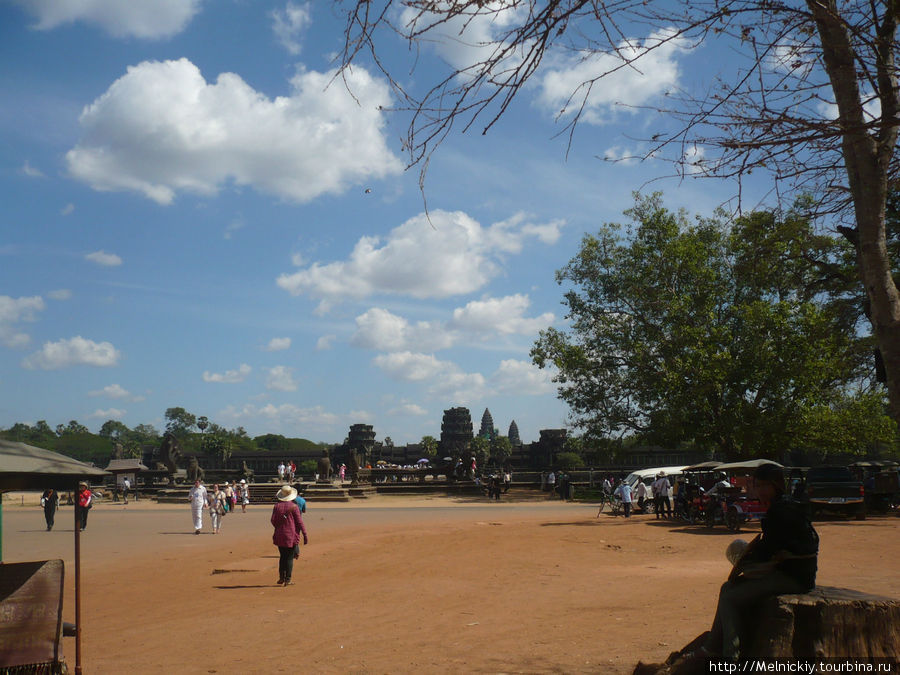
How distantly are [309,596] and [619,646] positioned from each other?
5.01 metres

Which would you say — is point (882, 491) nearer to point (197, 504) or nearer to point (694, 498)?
point (694, 498)

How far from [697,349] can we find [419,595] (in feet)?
78.8

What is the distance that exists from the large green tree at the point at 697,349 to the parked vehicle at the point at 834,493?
584cm

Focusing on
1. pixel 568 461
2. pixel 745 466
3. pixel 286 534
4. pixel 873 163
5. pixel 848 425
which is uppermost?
pixel 873 163

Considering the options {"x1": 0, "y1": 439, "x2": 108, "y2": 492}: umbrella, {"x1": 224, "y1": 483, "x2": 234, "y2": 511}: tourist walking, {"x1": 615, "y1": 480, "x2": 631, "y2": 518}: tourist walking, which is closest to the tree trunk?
{"x1": 0, "y1": 439, "x2": 108, "y2": 492}: umbrella

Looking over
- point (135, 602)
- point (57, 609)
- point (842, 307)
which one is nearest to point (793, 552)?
point (57, 609)

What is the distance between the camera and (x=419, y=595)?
32.6 feet

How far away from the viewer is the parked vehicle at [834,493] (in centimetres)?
2145

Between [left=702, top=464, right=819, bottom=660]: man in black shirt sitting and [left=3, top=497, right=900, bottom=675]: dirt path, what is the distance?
171cm

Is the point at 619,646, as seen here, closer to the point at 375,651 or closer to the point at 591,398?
the point at 375,651

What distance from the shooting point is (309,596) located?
1004 centimetres

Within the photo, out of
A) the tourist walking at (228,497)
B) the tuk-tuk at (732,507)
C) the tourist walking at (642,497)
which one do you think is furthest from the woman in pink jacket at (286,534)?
the tourist walking at (228,497)

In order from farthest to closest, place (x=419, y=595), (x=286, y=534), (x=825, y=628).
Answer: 1. (x=286, y=534)
2. (x=419, y=595)
3. (x=825, y=628)

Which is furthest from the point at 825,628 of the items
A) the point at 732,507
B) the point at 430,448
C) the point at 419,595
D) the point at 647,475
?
the point at 430,448
